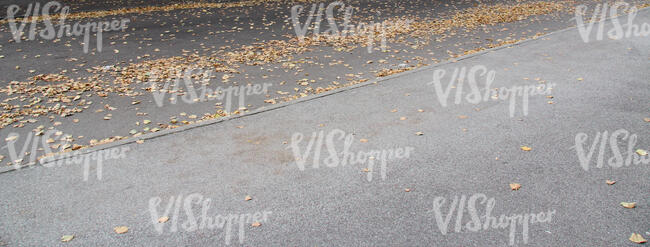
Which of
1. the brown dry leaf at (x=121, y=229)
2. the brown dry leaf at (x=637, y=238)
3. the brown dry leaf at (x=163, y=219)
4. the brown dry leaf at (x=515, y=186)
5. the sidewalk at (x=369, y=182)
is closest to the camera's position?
the brown dry leaf at (x=637, y=238)

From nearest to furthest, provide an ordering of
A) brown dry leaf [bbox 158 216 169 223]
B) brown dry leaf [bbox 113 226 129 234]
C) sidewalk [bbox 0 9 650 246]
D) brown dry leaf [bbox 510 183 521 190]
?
sidewalk [bbox 0 9 650 246]
brown dry leaf [bbox 113 226 129 234]
brown dry leaf [bbox 158 216 169 223]
brown dry leaf [bbox 510 183 521 190]

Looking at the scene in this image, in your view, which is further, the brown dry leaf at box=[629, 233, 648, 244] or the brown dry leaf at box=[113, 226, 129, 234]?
the brown dry leaf at box=[113, 226, 129, 234]

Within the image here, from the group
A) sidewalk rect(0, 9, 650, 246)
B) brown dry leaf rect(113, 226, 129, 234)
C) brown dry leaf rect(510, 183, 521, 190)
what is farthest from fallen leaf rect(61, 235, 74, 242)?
brown dry leaf rect(510, 183, 521, 190)

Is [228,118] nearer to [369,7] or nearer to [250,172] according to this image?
[250,172]

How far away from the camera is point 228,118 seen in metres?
7.20

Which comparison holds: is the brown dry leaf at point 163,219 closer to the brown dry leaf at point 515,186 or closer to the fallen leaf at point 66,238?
the fallen leaf at point 66,238

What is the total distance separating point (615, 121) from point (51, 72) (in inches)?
420

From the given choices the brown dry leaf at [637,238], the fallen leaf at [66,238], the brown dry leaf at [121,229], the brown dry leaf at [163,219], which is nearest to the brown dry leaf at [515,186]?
the brown dry leaf at [637,238]

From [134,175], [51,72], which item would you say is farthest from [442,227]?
[51,72]

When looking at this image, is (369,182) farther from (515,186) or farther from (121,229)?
(121,229)

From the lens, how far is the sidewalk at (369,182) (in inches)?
174

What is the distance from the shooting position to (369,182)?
5.33m

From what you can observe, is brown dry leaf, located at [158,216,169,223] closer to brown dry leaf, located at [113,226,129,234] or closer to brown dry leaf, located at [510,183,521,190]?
brown dry leaf, located at [113,226,129,234]

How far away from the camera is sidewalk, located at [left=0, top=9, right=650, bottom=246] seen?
4.42 metres
